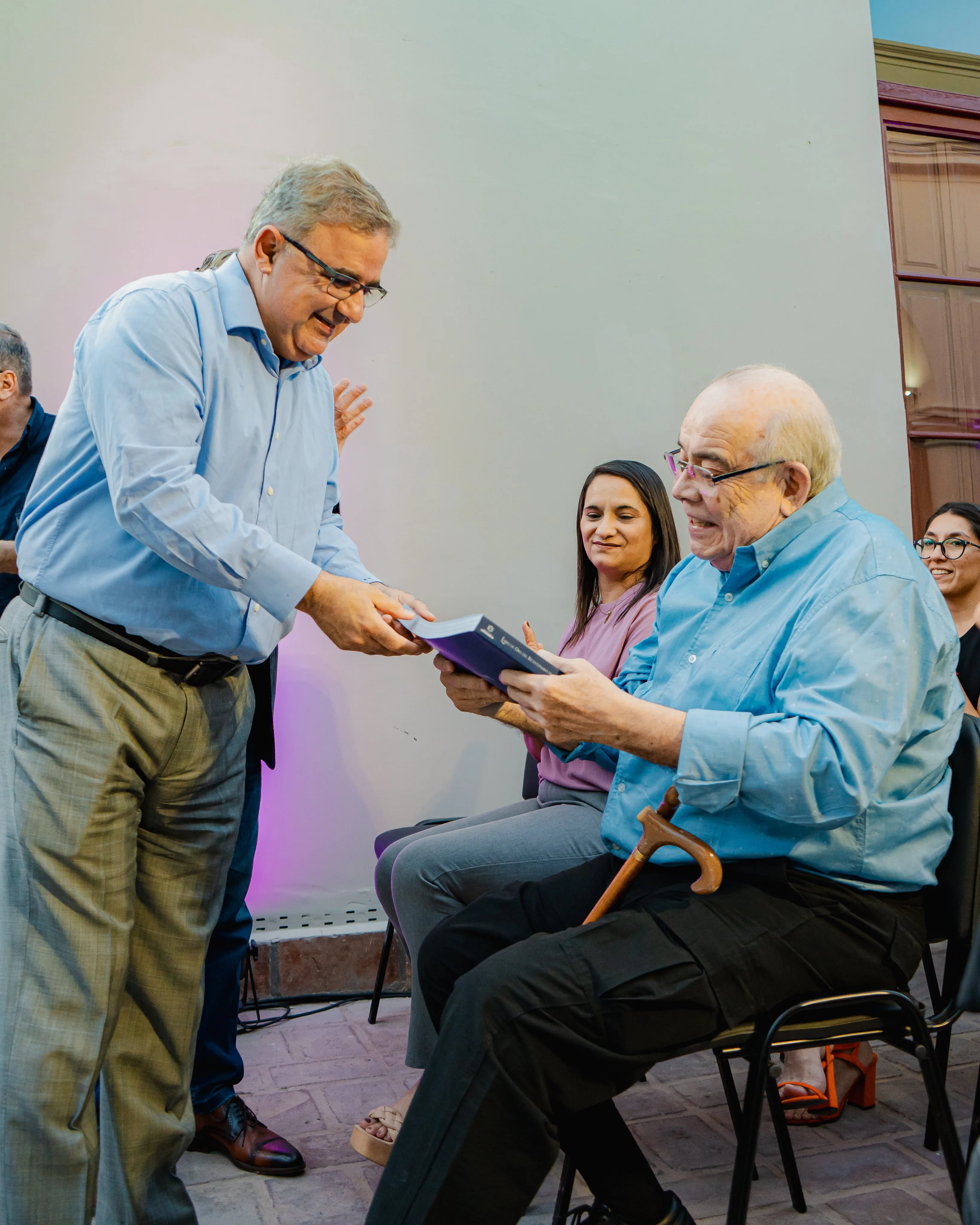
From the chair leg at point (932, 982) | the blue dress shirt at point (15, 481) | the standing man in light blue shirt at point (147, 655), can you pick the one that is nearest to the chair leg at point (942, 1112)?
the chair leg at point (932, 982)

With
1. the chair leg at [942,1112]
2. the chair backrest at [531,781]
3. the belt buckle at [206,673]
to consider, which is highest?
the belt buckle at [206,673]

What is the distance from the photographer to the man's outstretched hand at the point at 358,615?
1677 mm

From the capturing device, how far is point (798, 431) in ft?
5.52

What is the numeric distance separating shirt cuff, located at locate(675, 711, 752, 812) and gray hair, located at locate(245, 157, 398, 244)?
1061 mm

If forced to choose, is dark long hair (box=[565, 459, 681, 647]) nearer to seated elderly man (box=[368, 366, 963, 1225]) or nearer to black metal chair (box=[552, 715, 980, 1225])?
seated elderly man (box=[368, 366, 963, 1225])

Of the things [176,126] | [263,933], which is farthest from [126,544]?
[176,126]

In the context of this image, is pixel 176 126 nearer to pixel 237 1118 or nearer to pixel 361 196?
pixel 361 196

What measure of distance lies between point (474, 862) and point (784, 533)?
3.48ft

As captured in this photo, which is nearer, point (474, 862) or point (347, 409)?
point (474, 862)

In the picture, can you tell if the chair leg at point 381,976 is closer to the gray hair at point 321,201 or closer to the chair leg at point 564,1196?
the chair leg at point 564,1196

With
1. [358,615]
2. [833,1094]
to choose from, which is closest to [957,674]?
[833,1094]

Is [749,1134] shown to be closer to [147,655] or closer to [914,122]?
[147,655]

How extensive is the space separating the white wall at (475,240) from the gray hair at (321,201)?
1740 mm

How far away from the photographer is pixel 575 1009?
1.34 meters
